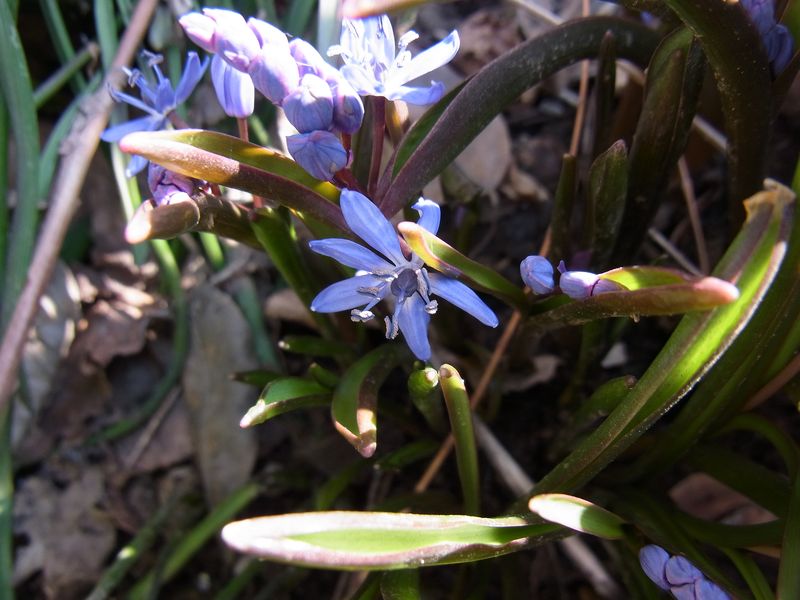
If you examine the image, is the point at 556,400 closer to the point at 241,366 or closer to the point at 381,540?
the point at 241,366

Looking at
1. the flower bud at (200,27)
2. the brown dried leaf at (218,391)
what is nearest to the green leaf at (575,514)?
the flower bud at (200,27)

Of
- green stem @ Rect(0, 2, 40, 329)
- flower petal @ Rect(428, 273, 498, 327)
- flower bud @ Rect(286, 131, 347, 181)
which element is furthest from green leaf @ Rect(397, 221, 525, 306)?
green stem @ Rect(0, 2, 40, 329)

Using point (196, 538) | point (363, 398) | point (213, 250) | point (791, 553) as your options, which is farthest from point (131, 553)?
point (791, 553)

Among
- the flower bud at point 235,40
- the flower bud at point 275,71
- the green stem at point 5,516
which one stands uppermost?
the flower bud at point 235,40

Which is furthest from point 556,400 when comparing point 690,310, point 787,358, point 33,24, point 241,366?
point 33,24

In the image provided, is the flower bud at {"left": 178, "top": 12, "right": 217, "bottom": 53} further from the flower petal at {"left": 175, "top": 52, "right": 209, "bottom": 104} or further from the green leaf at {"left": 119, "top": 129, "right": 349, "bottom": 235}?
the flower petal at {"left": 175, "top": 52, "right": 209, "bottom": 104}

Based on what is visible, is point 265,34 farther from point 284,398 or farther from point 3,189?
point 3,189

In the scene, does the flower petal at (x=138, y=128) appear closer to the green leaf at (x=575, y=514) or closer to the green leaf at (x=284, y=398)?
the green leaf at (x=284, y=398)
